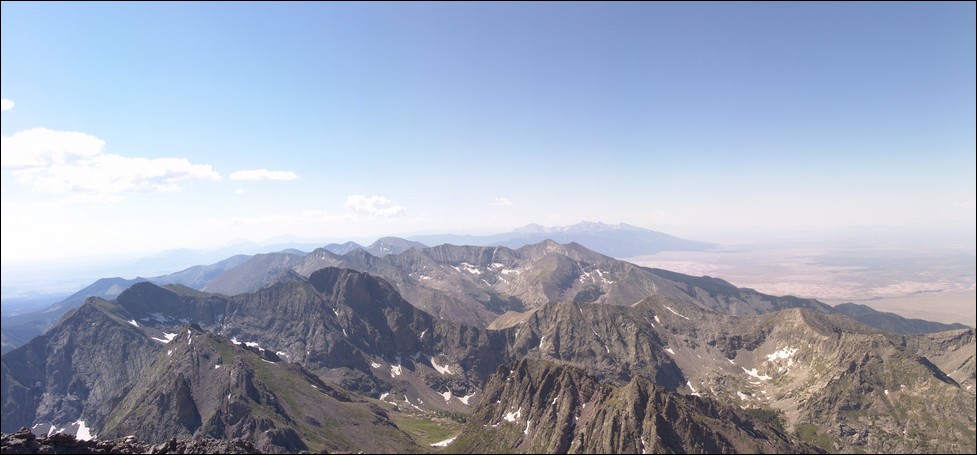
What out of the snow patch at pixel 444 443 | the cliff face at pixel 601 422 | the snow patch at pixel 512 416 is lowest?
the snow patch at pixel 444 443

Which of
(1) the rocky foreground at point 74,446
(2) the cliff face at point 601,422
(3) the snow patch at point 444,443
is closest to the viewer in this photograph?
(1) the rocky foreground at point 74,446

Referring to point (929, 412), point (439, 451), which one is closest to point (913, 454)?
point (929, 412)

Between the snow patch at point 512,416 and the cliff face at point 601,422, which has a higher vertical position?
the cliff face at point 601,422

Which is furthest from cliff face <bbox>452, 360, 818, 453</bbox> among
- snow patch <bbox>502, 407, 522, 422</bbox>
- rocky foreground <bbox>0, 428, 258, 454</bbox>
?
rocky foreground <bbox>0, 428, 258, 454</bbox>

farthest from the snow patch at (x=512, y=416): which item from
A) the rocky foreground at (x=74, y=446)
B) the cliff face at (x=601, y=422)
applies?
the rocky foreground at (x=74, y=446)

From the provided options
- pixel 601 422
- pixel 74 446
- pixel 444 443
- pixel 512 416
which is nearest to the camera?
pixel 74 446

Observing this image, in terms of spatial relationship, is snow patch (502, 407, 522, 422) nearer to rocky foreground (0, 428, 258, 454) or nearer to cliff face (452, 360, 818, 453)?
cliff face (452, 360, 818, 453)

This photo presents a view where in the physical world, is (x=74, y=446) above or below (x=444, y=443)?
above

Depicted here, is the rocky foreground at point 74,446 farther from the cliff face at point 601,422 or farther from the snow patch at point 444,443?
the snow patch at point 444,443

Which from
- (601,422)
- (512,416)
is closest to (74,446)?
(601,422)

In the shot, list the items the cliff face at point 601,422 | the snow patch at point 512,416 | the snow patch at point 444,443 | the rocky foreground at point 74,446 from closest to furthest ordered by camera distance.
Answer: the rocky foreground at point 74,446 < the cliff face at point 601,422 < the snow patch at point 512,416 < the snow patch at point 444,443

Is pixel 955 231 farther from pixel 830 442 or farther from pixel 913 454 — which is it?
pixel 830 442

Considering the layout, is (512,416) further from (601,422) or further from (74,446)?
(74,446)
